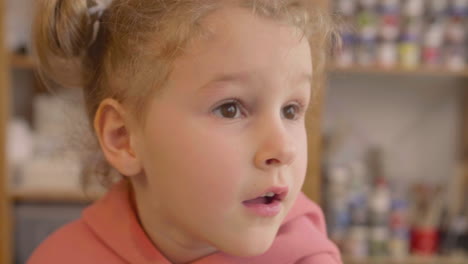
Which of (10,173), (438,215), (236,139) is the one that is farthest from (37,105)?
(236,139)

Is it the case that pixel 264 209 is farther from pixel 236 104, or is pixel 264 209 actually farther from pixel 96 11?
pixel 96 11

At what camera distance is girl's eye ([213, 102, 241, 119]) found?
67 centimetres

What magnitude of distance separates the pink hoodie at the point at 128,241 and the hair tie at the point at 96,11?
0.23 metres

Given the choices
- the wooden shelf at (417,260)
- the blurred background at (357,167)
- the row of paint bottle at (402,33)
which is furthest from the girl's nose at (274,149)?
the wooden shelf at (417,260)

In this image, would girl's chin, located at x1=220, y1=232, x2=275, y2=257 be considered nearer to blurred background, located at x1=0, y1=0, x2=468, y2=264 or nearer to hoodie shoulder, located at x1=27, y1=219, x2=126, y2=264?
hoodie shoulder, located at x1=27, y1=219, x2=126, y2=264

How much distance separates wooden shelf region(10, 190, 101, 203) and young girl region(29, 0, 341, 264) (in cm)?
128

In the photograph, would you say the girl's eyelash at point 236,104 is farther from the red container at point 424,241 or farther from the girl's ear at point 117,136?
the red container at point 424,241

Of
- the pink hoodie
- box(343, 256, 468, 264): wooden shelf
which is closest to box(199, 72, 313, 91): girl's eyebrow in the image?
the pink hoodie

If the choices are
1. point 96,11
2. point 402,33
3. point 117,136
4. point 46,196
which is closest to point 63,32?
point 96,11

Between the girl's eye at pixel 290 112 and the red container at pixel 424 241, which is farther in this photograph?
the red container at pixel 424 241

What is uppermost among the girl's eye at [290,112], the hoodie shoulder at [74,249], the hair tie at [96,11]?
the hair tie at [96,11]

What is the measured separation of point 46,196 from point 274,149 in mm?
1570

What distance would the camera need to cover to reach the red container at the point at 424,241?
2.14 meters

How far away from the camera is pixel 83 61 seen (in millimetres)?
857
